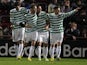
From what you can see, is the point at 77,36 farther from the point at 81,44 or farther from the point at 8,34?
→ the point at 8,34

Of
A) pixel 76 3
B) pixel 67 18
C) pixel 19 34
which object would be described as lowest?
pixel 19 34

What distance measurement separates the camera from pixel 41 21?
18.5 metres

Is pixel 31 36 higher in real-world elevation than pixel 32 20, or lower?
lower

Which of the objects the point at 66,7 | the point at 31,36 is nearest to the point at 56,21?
the point at 31,36

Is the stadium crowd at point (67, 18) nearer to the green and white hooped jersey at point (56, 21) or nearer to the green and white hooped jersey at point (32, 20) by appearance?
the green and white hooped jersey at point (56, 21)

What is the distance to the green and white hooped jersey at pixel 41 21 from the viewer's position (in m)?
18.4

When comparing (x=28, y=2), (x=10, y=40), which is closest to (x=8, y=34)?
(x=10, y=40)

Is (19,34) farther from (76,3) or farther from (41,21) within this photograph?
(76,3)

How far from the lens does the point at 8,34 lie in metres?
21.6

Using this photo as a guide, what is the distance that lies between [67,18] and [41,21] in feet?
12.2

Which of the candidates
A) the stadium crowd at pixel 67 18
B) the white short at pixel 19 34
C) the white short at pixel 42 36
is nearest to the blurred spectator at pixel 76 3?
the stadium crowd at pixel 67 18

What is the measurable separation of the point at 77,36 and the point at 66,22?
4.20 feet

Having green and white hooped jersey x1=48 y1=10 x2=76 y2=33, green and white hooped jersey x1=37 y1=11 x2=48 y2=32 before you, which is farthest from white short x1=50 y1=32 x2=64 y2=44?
green and white hooped jersey x1=37 y1=11 x2=48 y2=32

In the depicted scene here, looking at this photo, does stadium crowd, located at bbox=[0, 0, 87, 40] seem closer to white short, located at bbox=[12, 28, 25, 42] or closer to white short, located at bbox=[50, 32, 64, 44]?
white short, located at bbox=[50, 32, 64, 44]
